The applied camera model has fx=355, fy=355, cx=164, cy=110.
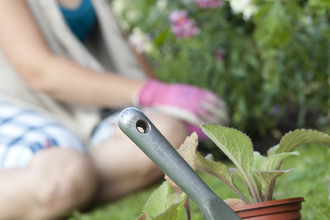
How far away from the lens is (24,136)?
4.31 ft

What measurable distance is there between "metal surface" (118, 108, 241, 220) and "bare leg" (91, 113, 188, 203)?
1158mm

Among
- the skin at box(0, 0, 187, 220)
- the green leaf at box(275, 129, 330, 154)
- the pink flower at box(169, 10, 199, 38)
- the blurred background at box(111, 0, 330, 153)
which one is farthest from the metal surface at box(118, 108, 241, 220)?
the pink flower at box(169, 10, 199, 38)

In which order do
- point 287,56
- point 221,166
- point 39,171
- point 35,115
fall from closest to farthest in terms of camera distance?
1. point 221,166
2. point 39,171
3. point 35,115
4. point 287,56

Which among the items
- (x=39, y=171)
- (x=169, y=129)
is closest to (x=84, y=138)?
(x=169, y=129)

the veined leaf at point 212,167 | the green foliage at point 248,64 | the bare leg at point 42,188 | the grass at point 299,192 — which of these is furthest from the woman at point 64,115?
the veined leaf at point 212,167

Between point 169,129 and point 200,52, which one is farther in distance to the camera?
point 200,52

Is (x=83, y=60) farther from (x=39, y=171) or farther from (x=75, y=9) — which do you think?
(x=39, y=171)

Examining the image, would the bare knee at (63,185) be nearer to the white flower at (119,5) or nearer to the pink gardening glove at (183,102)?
the pink gardening glove at (183,102)

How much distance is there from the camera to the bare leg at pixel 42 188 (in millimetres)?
1146

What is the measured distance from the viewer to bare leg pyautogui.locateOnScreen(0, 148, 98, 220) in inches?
45.1

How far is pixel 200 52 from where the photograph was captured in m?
2.10

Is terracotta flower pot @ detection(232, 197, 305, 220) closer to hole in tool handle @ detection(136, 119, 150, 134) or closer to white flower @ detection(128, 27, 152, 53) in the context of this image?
hole in tool handle @ detection(136, 119, 150, 134)

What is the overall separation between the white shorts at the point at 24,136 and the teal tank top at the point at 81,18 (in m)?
0.56

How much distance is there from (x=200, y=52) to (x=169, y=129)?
742mm
